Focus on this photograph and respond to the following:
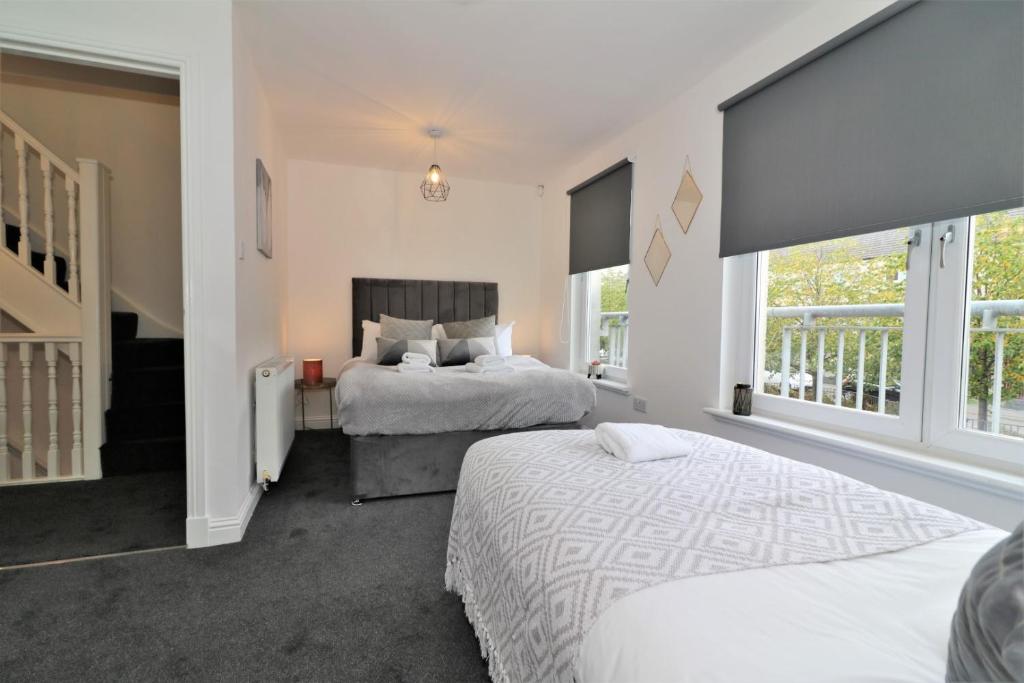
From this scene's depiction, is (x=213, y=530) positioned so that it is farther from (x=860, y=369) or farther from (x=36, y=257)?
(x=860, y=369)

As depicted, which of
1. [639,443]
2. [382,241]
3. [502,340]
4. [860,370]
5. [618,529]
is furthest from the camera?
[382,241]

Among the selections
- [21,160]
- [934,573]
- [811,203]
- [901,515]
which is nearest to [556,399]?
[811,203]

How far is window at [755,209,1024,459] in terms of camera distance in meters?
1.64

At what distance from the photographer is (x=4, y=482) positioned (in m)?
Result: 2.82

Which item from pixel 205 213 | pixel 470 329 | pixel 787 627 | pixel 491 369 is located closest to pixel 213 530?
pixel 205 213

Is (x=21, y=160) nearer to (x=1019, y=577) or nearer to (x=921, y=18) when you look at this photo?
(x=1019, y=577)

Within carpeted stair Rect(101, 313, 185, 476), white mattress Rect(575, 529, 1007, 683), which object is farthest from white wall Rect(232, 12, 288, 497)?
white mattress Rect(575, 529, 1007, 683)

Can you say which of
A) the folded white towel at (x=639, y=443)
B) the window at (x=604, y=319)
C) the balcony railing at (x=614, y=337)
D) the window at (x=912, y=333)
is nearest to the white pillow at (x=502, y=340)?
the window at (x=604, y=319)

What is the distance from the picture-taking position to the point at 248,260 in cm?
252

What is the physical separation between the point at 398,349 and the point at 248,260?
139 centimetres

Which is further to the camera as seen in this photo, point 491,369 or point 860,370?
point 491,369

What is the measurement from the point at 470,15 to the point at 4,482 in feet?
12.6

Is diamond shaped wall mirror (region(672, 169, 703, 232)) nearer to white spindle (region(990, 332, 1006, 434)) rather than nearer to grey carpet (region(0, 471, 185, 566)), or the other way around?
white spindle (region(990, 332, 1006, 434))

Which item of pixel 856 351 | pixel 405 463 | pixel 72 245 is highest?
pixel 72 245
